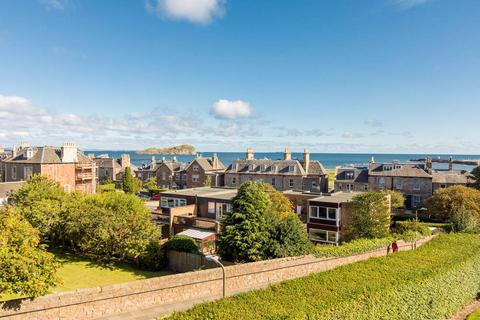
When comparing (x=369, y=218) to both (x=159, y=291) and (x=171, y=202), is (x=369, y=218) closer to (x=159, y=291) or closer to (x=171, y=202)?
(x=159, y=291)

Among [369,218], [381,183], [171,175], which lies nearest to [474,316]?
[369,218]

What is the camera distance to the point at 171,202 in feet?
138

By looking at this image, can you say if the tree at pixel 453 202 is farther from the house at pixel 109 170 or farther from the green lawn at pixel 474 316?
the house at pixel 109 170

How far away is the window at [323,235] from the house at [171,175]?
A: 4430 cm

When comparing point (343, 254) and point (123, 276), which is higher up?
point (343, 254)

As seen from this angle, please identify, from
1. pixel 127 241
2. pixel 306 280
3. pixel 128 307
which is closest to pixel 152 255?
pixel 127 241

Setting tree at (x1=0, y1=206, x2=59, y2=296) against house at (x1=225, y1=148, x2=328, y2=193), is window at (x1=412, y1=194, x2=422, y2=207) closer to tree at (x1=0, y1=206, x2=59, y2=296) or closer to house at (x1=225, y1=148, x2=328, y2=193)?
house at (x1=225, y1=148, x2=328, y2=193)

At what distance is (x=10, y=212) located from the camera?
48.1ft

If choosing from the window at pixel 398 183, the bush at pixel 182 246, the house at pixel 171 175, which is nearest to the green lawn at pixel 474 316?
the bush at pixel 182 246

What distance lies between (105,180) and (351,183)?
6010 centimetres

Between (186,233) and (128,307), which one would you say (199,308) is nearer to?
(128,307)

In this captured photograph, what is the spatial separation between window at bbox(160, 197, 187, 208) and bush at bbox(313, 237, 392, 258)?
67.5 feet

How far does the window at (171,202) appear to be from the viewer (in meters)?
40.6

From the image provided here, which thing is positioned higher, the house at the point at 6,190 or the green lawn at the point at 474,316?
the house at the point at 6,190
